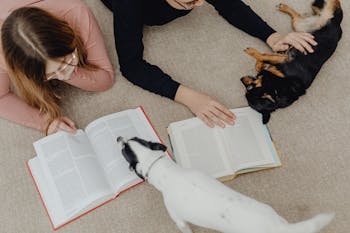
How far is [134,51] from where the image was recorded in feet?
4.43

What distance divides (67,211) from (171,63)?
811mm

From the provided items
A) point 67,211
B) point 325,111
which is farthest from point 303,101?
point 67,211

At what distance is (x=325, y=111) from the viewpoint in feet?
4.89

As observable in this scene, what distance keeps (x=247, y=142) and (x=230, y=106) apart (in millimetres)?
205

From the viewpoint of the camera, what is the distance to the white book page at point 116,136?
1.33 meters

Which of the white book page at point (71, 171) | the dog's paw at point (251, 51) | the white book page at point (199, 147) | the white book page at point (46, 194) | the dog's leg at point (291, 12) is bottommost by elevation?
the white book page at point (46, 194)

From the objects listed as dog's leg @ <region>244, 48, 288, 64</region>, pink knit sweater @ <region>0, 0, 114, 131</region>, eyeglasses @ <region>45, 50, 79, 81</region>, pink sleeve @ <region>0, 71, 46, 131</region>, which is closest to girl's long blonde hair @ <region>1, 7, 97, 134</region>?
eyeglasses @ <region>45, 50, 79, 81</region>

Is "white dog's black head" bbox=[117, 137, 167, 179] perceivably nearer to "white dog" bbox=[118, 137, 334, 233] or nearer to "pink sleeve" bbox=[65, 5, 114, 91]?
"white dog" bbox=[118, 137, 334, 233]

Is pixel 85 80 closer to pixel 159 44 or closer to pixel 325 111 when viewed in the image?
pixel 159 44

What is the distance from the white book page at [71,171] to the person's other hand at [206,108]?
0.46m

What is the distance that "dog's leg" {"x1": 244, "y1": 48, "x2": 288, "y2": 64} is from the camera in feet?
4.74

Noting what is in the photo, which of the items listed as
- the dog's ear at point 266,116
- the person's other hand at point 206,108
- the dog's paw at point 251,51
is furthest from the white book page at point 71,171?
the dog's paw at point 251,51

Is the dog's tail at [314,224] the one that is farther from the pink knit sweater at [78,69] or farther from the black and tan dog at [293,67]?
the pink knit sweater at [78,69]

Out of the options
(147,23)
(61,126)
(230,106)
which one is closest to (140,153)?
(61,126)
